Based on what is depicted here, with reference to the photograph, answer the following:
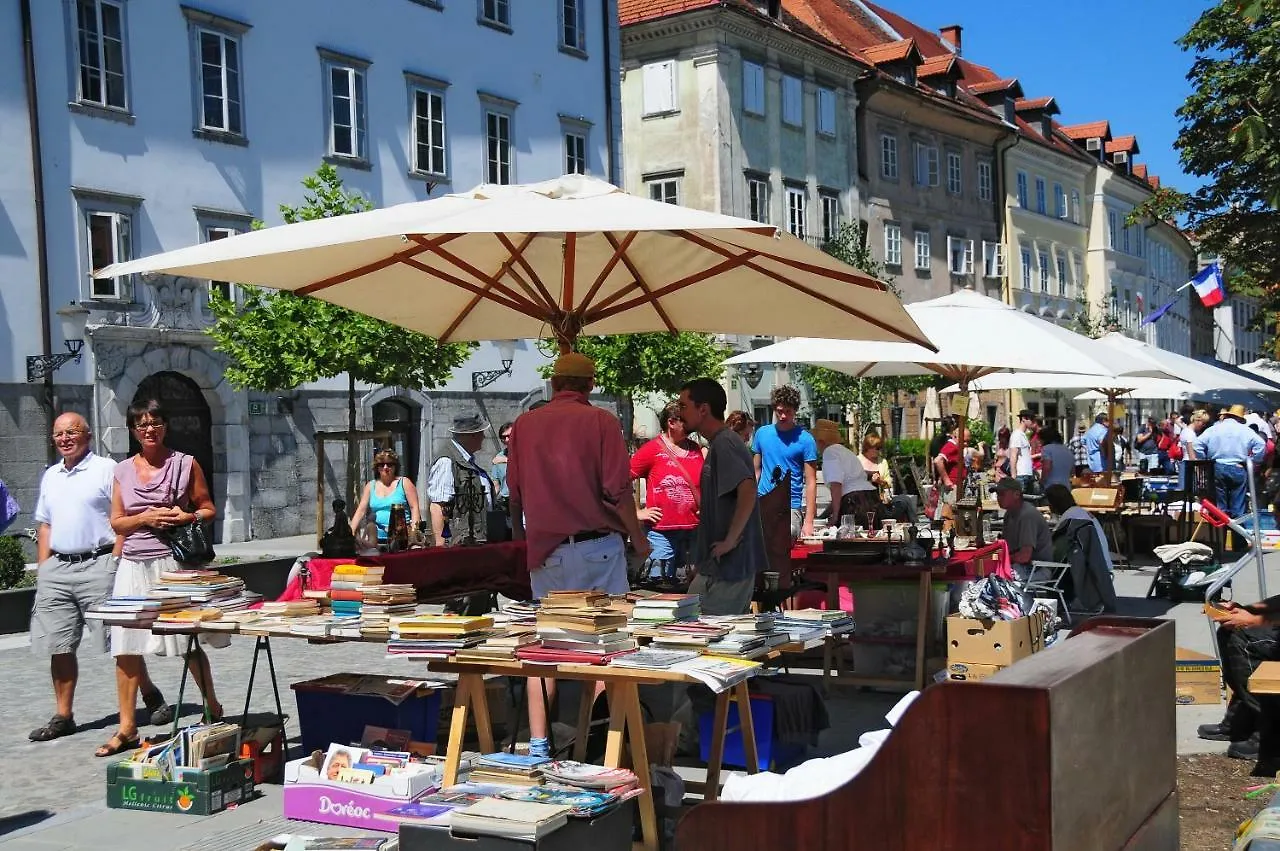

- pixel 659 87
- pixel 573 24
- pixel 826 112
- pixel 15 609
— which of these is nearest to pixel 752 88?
pixel 659 87

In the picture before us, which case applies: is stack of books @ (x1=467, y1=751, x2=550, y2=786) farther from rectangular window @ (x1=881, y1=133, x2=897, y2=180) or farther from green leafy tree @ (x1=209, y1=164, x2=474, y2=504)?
rectangular window @ (x1=881, y1=133, x2=897, y2=180)

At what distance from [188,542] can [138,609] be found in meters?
1.06

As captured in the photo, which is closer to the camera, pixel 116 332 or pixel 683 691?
pixel 683 691

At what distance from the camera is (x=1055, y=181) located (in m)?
55.8

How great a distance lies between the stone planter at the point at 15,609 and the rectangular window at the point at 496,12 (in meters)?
18.1

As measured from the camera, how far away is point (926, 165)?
45.3 meters

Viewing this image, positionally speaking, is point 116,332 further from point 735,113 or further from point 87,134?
point 735,113

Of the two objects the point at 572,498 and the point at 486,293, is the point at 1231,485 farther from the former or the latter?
the point at 572,498

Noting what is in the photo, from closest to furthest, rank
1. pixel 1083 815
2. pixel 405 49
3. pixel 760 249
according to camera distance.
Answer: pixel 1083 815 < pixel 760 249 < pixel 405 49

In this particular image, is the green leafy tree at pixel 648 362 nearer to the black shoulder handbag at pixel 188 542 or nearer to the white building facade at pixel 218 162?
the white building facade at pixel 218 162

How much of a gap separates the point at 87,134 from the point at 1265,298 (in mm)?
21885

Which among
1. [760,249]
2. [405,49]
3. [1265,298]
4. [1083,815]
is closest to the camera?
[1083,815]

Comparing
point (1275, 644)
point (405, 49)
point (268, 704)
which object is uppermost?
point (405, 49)

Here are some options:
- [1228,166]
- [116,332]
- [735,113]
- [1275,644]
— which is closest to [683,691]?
[1275,644]
